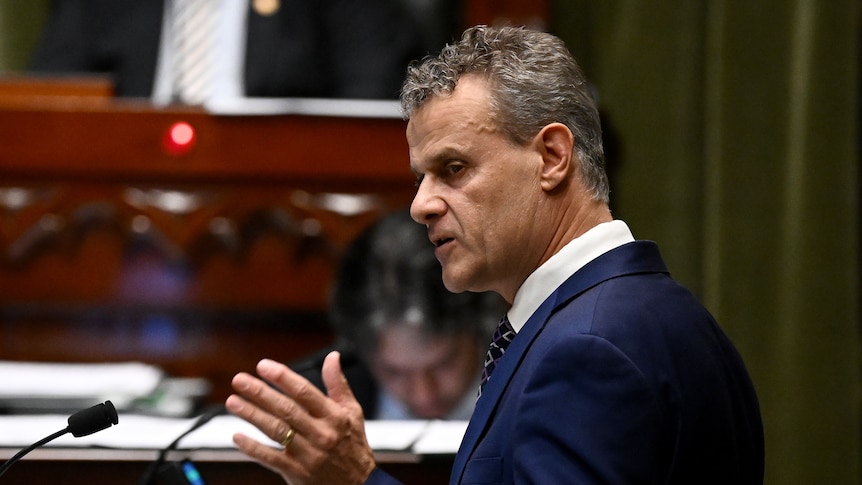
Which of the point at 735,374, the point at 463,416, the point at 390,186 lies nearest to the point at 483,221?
the point at 735,374

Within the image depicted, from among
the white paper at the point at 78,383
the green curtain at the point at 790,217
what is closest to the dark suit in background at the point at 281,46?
the green curtain at the point at 790,217

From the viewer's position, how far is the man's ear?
1259mm

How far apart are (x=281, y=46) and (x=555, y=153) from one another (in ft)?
4.37

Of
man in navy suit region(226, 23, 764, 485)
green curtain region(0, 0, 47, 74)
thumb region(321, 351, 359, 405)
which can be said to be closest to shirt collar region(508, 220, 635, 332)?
man in navy suit region(226, 23, 764, 485)

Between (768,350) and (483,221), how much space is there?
5.00ft

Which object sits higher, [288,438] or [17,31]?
[17,31]

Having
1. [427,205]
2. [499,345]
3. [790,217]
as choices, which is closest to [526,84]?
[427,205]

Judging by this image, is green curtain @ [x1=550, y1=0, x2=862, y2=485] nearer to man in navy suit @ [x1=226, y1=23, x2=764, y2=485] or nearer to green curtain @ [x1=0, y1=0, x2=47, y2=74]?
man in navy suit @ [x1=226, y1=23, x2=764, y2=485]

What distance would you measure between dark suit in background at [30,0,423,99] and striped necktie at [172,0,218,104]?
54mm

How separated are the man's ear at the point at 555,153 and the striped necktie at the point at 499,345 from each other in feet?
0.62

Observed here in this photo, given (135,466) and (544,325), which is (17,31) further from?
(544,325)

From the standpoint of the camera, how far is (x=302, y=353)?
99.2 inches

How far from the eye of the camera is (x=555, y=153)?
50.1 inches

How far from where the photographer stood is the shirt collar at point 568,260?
4.10 feet
